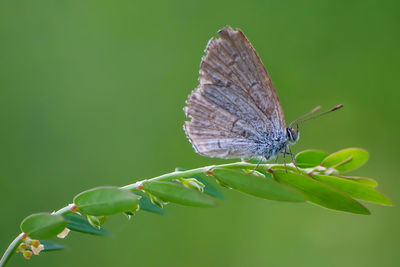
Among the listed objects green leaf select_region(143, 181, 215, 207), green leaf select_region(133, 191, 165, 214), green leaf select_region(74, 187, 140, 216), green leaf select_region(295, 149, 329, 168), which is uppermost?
green leaf select_region(295, 149, 329, 168)

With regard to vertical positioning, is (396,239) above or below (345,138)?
below

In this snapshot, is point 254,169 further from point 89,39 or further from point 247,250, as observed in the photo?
point 89,39

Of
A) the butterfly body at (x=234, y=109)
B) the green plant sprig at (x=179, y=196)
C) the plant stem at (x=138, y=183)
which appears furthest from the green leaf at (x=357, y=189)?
the butterfly body at (x=234, y=109)

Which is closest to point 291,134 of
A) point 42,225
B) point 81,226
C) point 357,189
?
point 357,189

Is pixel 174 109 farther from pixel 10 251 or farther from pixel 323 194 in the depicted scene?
pixel 10 251

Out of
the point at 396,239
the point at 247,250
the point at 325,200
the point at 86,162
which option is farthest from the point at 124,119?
the point at 325,200

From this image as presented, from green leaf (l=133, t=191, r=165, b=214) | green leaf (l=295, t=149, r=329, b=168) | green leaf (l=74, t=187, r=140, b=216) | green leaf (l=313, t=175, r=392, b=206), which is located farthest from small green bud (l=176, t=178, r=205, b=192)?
A: green leaf (l=295, t=149, r=329, b=168)

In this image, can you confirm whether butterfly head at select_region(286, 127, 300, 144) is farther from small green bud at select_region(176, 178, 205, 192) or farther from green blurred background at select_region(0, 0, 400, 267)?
green blurred background at select_region(0, 0, 400, 267)
